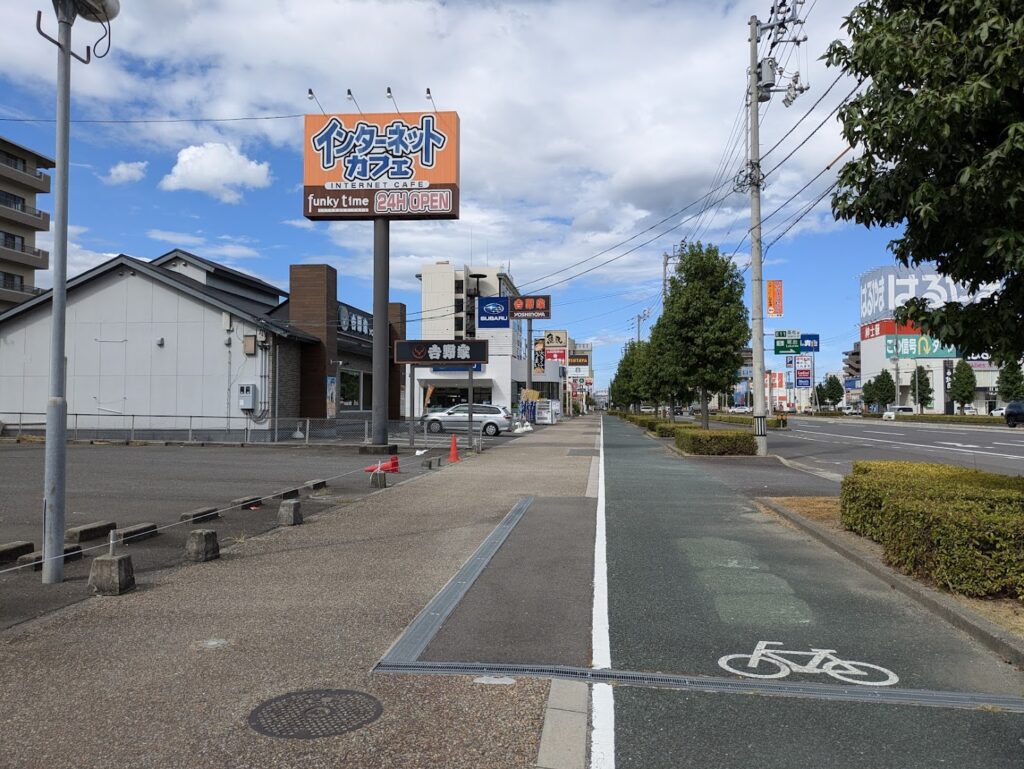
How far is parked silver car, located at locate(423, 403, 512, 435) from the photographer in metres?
38.2

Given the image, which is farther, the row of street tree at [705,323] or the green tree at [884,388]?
the green tree at [884,388]

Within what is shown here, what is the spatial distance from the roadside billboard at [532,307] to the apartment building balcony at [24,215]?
4470cm

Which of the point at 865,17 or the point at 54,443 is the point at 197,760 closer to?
the point at 54,443

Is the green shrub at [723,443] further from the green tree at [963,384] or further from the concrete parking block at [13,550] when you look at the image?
the green tree at [963,384]

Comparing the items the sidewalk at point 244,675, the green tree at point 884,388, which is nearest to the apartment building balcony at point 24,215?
the sidewalk at point 244,675

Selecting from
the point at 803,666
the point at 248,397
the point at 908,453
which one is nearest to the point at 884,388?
the point at 908,453

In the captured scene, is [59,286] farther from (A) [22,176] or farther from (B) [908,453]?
(A) [22,176]

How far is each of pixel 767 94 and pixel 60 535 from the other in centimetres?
2142

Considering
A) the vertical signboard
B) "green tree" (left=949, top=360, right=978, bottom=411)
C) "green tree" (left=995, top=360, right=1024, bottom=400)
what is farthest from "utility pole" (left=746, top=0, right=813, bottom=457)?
"green tree" (left=949, top=360, right=978, bottom=411)

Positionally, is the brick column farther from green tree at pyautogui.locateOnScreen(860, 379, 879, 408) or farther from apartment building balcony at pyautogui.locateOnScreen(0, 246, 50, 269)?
green tree at pyautogui.locateOnScreen(860, 379, 879, 408)

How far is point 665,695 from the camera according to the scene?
429 centimetres

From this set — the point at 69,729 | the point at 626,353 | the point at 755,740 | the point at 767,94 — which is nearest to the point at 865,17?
the point at 755,740

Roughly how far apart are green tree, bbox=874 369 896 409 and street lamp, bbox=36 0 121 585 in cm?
10263

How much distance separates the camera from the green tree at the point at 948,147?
18.3 ft
